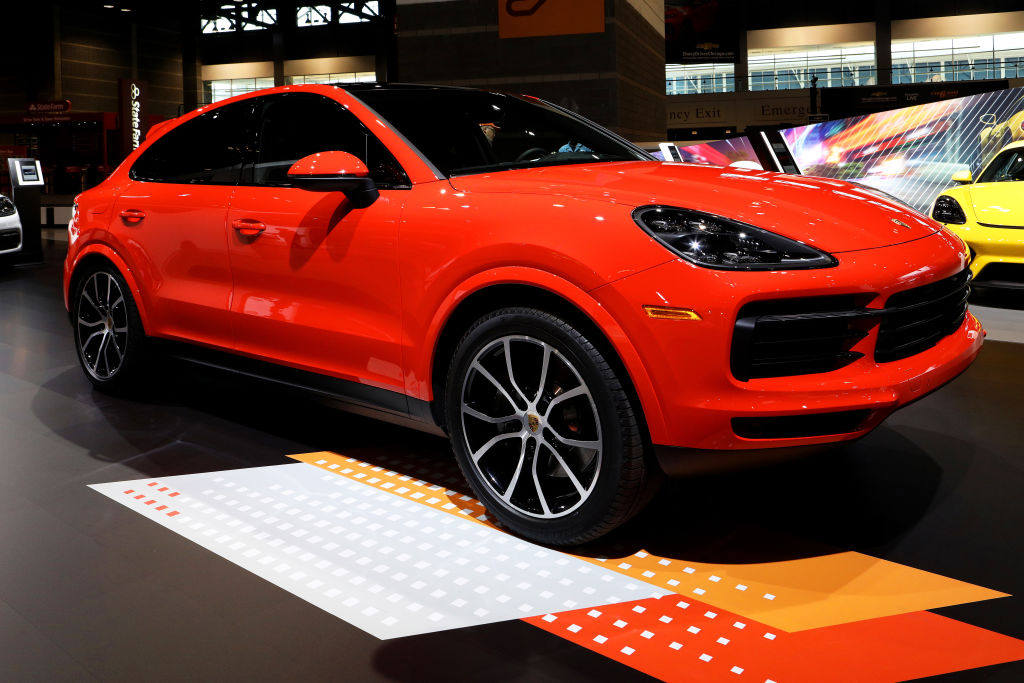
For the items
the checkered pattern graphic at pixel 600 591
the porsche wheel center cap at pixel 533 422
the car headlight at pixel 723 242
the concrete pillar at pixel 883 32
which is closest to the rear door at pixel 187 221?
the checkered pattern graphic at pixel 600 591

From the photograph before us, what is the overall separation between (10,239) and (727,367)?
1000cm

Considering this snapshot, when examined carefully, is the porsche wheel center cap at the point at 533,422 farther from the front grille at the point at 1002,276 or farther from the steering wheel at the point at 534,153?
the front grille at the point at 1002,276

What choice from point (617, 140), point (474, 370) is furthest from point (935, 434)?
point (474, 370)

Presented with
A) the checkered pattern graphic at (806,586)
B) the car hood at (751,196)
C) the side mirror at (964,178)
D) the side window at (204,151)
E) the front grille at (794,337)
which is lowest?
the checkered pattern graphic at (806,586)

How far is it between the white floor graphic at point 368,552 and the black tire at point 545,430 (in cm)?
13

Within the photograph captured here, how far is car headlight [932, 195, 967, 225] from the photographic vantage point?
21.6ft

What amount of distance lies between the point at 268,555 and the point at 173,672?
624mm

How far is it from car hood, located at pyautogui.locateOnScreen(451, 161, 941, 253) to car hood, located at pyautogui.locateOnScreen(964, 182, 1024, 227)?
4.14 meters

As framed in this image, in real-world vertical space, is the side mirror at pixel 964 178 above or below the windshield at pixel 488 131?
above

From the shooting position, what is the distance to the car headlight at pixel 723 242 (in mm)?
2201

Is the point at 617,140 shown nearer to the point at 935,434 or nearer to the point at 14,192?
the point at 935,434

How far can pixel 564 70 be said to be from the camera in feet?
44.0

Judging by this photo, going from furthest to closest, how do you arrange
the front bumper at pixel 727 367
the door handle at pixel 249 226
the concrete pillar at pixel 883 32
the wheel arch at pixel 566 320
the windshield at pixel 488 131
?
the concrete pillar at pixel 883 32 → the door handle at pixel 249 226 → the windshield at pixel 488 131 → the wheel arch at pixel 566 320 → the front bumper at pixel 727 367

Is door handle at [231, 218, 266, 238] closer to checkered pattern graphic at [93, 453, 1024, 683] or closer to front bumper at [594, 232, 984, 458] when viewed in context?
checkered pattern graphic at [93, 453, 1024, 683]
